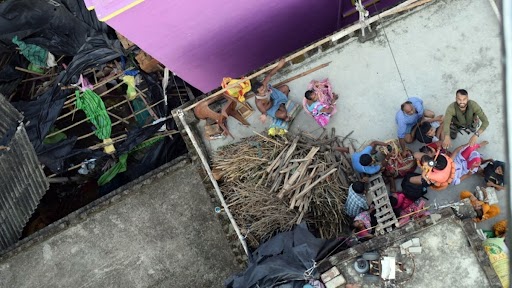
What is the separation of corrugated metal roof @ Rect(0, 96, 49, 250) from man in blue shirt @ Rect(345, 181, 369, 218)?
6490mm

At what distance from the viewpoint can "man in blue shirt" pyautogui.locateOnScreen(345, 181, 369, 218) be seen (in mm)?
9805

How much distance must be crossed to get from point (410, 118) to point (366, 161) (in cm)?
102

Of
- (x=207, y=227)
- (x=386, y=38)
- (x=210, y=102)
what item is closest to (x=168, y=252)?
(x=207, y=227)

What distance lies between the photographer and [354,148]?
10.7 m

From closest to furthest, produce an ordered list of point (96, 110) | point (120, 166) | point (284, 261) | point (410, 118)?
1. point (284, 261)
2. point (410, 118)
3. point (96, 110)
4. point (120, 166)

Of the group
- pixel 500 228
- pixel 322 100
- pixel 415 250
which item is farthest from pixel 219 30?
pixel 500 228

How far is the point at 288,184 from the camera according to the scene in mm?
10148

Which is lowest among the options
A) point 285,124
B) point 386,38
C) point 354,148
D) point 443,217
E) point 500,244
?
point 500,244

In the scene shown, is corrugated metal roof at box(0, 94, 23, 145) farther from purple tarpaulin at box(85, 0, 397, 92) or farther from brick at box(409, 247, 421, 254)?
brick at box(409, 247, 421, 254)

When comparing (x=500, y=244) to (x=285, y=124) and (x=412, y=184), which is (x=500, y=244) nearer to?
(x=412, y=184)

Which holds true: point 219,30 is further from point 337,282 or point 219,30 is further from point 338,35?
point 337,282

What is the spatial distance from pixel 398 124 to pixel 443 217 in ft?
7.03

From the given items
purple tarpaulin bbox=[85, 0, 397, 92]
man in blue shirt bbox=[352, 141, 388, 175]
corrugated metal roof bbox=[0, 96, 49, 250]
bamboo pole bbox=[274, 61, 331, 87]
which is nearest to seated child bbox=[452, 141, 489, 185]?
man in blue shirt bbox=[352, 141, 388, 175]

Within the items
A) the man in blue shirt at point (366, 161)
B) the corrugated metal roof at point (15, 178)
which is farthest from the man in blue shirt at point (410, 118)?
the corrugated metal roof at point (15, 178)
